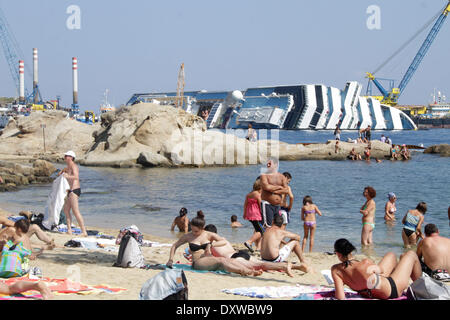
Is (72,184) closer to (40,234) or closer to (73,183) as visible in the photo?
(73,183)

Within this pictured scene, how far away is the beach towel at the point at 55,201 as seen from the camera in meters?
10.3

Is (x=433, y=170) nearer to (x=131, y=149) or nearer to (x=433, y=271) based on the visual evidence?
(x=131, y=149)

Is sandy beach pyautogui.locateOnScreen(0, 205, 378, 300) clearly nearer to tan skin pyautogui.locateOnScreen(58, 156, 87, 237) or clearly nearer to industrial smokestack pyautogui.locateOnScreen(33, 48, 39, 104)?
tan skin pyautogui.locateOnScreen(58, 156, 87, 237)

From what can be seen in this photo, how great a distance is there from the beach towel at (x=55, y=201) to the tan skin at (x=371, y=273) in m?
6.22

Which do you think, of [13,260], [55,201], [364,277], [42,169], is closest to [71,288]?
[13,260]

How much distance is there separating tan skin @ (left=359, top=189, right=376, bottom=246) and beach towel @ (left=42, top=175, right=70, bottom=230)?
548 cm

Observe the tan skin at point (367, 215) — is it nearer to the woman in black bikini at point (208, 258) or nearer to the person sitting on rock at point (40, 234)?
the woman in black bikini at point (208, 258)

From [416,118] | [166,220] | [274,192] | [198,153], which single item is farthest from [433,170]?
[416,118]

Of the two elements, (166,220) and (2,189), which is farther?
(2,189)

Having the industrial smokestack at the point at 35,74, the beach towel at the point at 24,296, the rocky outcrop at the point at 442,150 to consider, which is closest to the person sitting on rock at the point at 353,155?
the rocky outcrop at the point at 442,150

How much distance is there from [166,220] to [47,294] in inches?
339

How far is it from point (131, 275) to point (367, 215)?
4.90 meters

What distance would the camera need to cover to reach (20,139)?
122ft

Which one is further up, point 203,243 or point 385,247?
point 203,243
